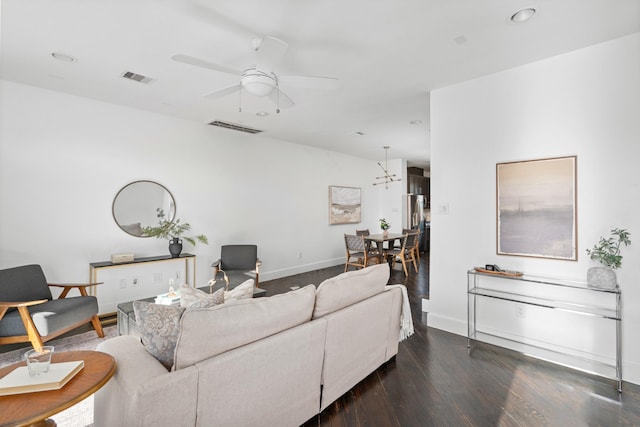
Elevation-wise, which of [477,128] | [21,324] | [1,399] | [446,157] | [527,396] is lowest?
[527,396]

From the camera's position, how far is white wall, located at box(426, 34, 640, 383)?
2455 mm

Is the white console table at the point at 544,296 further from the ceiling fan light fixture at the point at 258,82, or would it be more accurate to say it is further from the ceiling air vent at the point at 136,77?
the ceiling air vent at the point at 136,77

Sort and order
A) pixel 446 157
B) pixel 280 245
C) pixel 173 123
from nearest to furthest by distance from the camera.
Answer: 1. pixel 446 157
2. pixel 173 123
3. pixel 280 245

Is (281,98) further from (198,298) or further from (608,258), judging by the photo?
(608,258)

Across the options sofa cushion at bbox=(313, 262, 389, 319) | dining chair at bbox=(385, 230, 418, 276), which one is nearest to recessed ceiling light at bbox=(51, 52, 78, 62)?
sofa cushion at bbox=(313, 262, 389, 319)

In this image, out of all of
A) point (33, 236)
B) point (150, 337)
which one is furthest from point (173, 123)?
point (150, 337)

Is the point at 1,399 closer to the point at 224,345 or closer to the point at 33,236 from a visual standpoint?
the point at 224,345

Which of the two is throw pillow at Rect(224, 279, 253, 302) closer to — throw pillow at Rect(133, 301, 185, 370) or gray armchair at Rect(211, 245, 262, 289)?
throw pillow at Rect(133, 301, 185, 370)

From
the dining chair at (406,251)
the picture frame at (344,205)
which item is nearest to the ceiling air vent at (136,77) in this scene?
the picture frame at (344,205)

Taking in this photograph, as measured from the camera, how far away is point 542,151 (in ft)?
9.39

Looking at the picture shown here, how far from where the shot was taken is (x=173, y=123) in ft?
15.0

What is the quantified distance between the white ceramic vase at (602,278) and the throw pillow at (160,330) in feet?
10.3

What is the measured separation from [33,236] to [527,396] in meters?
5.14

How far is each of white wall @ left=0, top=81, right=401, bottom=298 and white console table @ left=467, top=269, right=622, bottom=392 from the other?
3773 mm
